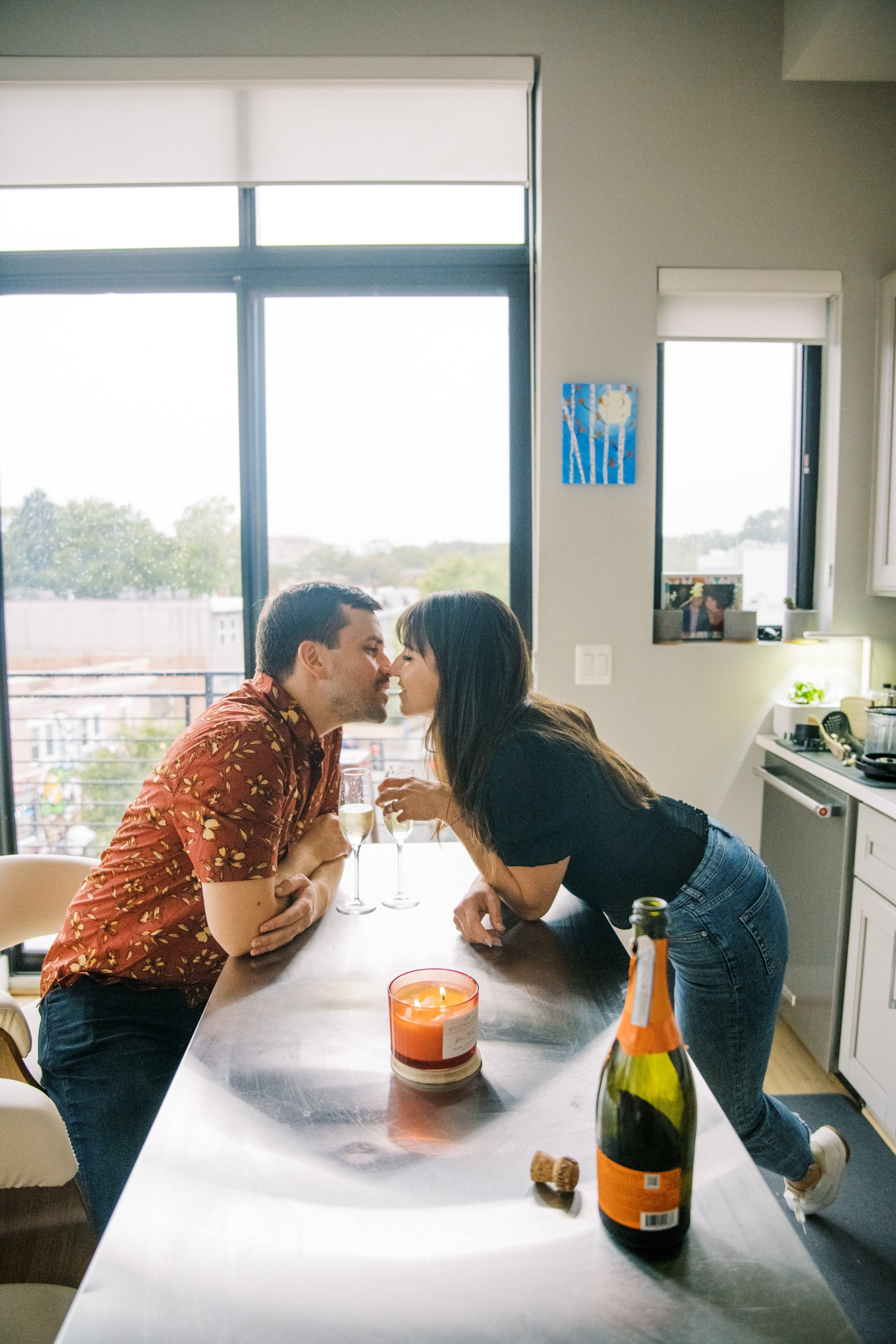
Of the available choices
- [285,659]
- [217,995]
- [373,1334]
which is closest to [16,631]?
[285,659]

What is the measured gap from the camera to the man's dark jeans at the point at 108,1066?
132 cm

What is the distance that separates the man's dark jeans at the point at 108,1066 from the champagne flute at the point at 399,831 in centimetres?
37


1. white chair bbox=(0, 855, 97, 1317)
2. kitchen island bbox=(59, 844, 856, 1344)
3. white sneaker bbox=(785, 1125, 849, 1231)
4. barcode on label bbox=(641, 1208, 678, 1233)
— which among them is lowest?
white sneaker bbox=(785, 1125, 849, 1231)

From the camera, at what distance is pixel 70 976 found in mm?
1446

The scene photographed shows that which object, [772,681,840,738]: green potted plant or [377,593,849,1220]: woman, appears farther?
[772,681,840,738]: green potted plant

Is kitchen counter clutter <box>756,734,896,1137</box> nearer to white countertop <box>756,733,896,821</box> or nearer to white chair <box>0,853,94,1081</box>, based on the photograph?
white countertop <box>756,733,896,821</box>

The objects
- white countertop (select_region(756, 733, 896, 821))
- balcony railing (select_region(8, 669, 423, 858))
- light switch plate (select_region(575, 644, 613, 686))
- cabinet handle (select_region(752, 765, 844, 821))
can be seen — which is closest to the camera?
white countertop (select_region(756, 733, 896, 821))

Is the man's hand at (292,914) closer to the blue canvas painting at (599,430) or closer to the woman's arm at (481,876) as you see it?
the woman's arm at (481,876)

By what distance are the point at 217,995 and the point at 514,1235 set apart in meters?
0.57

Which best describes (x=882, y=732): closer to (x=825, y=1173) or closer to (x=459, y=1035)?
(x=825, y=1173)

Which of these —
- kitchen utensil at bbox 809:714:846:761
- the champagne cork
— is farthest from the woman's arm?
kitchen utensil at bbox 809:714:846:761

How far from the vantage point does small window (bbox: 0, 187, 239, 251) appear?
2.86m

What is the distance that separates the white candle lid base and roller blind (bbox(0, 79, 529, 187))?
105 inches

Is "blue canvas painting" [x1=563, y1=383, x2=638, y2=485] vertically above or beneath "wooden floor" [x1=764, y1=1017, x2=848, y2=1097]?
above
